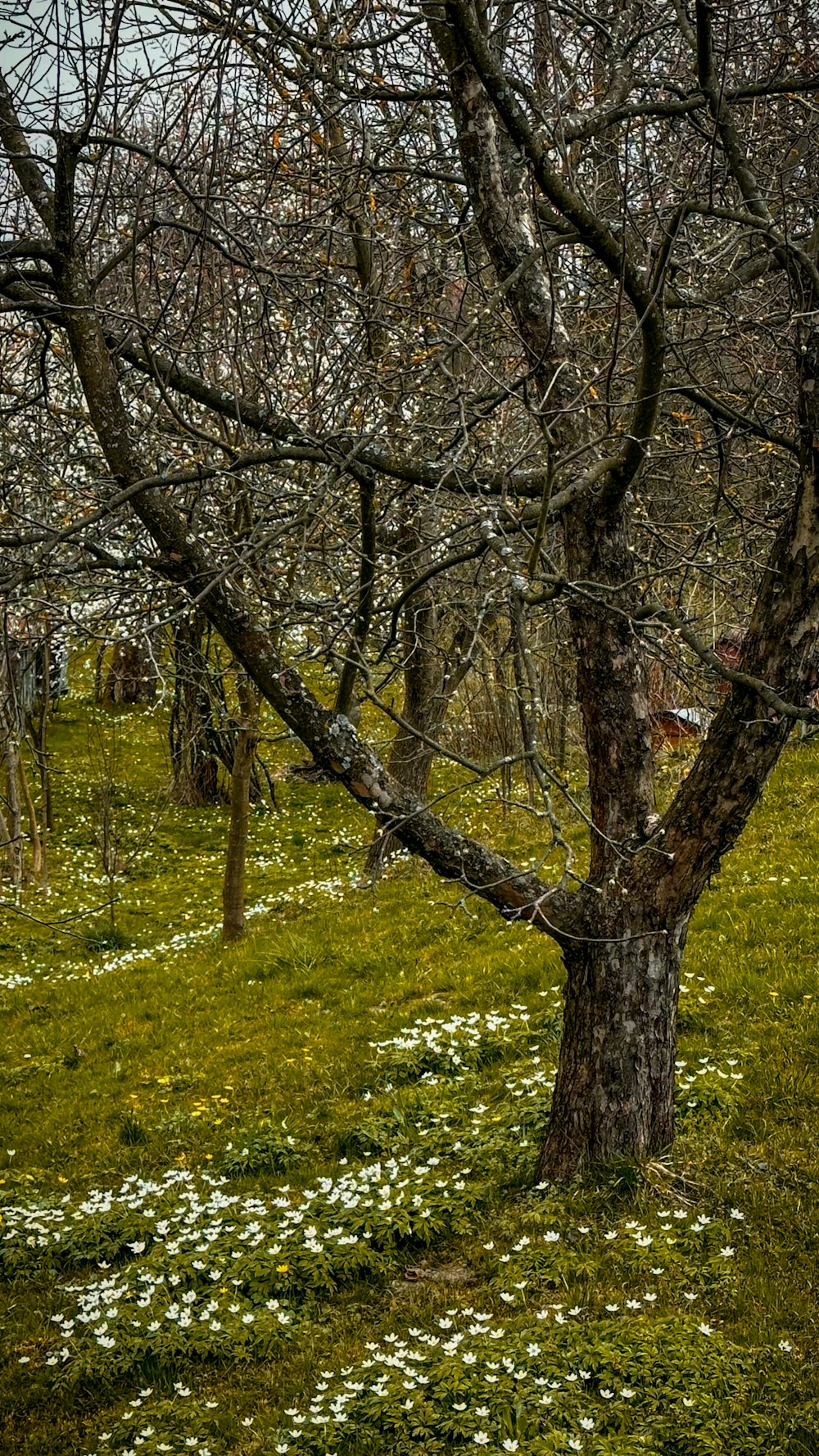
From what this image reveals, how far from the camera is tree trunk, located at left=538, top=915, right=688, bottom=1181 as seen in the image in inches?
217

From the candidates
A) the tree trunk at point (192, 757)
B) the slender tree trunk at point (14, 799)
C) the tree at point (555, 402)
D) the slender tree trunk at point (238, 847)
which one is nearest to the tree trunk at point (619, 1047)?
the tree at point (555, 402)

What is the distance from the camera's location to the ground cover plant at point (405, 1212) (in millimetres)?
4434

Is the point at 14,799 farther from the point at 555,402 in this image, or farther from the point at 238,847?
the point at 555,402

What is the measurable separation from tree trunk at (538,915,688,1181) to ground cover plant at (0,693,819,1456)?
169 mm

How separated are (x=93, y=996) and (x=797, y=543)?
28.6 ft

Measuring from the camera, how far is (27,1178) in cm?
739

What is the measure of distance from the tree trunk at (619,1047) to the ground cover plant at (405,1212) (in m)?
0.17

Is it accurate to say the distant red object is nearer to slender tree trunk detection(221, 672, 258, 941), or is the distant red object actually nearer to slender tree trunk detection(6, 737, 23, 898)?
slender tree trunk detection(221, 672, 258, 941)

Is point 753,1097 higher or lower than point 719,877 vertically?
lower

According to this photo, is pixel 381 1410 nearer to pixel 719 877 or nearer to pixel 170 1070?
pixel 170 1070

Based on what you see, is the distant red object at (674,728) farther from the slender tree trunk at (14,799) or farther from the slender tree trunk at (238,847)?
the slender tree trunk at (14,799)

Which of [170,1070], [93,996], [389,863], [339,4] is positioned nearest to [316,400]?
[339,4]

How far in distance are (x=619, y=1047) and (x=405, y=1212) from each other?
147cm

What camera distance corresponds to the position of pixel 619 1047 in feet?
18.2
